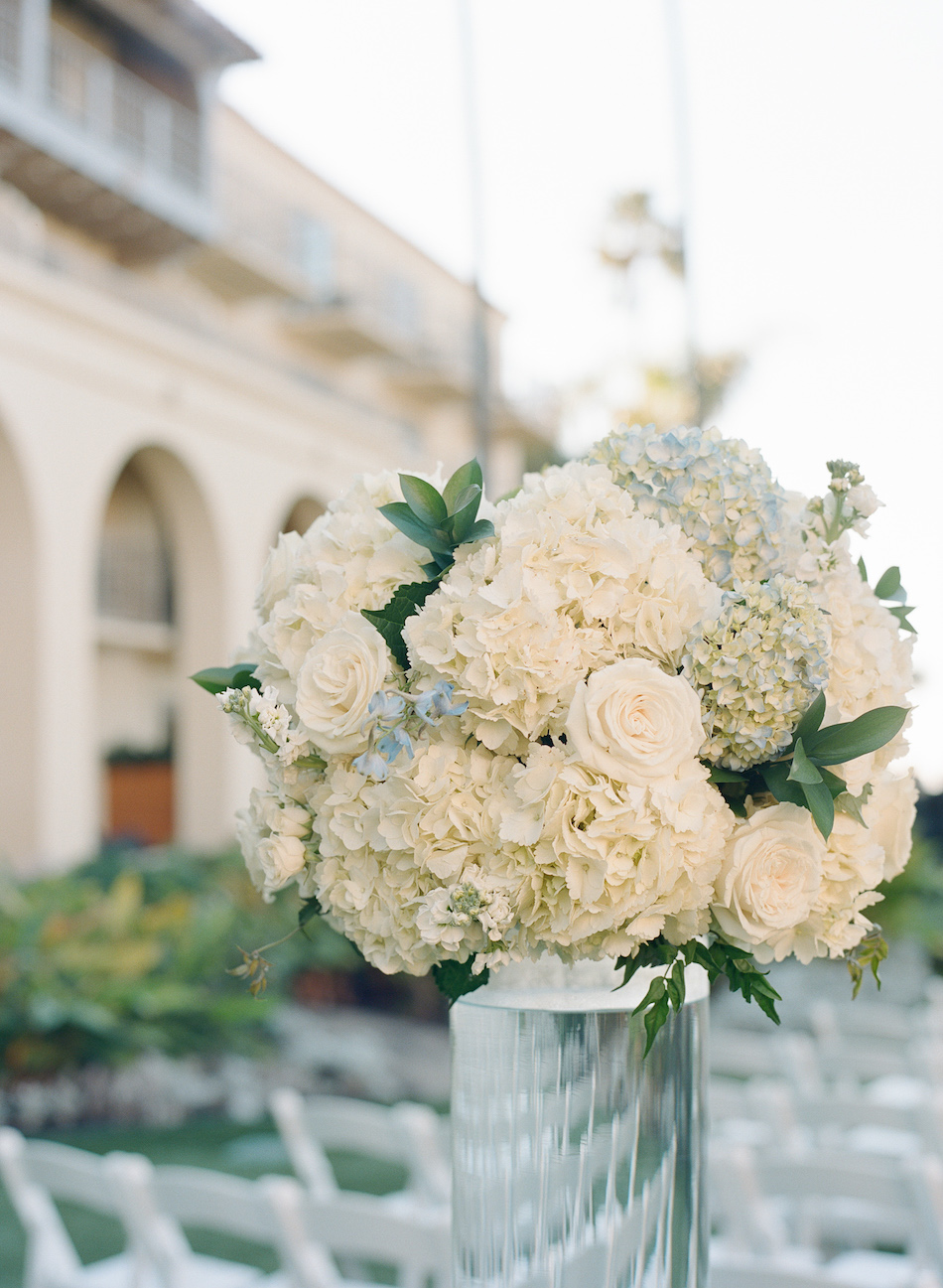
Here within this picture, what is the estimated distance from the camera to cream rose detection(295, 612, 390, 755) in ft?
3.65

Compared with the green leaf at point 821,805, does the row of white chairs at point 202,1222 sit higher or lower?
lower

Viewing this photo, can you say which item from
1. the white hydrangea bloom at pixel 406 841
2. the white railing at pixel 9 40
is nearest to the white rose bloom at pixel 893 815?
the white hydrangea bloom at pixel 406 841

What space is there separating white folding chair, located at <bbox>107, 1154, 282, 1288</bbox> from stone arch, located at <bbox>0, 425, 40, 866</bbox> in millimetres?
8304

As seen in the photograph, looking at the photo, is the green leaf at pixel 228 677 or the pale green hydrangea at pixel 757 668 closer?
the pale green hydrangea at pixel 757 668

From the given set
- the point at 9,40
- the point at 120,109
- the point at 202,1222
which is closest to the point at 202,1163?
the point at 202,1222

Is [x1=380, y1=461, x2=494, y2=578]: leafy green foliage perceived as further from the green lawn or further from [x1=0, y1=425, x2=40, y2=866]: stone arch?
[x1=0, y1=425, x2=40, y2=866]: stone arch

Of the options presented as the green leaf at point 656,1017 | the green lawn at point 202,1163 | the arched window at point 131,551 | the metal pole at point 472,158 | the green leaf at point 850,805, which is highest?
the metal pole at point 472,158

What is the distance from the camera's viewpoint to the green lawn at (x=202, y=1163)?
5035 mm

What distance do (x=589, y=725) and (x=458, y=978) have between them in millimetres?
330

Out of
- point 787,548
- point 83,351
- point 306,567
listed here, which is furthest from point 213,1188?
point 83,351

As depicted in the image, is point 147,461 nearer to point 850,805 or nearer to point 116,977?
point 116,977

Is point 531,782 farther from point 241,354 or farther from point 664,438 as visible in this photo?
point 241,354

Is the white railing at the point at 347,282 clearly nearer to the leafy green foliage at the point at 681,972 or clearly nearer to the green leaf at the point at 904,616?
the green leaf at the point at 904,616

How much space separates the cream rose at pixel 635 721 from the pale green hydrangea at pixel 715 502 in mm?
185
